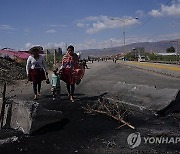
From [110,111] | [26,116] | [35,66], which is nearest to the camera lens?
[26,116]

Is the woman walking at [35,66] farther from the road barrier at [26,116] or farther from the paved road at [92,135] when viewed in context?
the road barrier at [26,116]

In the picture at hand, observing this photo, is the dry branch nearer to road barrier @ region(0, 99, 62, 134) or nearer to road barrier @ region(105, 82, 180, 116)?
road barrier @ region(105, 82, 180, 116)

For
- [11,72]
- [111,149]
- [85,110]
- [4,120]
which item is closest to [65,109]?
[85,110]

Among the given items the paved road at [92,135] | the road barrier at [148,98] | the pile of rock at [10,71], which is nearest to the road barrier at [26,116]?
the paved road at [92,135]

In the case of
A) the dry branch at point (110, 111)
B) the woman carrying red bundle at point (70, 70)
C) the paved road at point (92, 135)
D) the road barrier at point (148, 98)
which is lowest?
the paved road at point (92, 135)

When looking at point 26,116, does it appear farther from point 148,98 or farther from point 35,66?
point 35,66

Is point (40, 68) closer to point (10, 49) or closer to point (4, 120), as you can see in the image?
point (4, 120)

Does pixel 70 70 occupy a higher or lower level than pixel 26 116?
higher

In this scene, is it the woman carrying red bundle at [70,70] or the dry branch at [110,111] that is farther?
the woman carrying red bundle at [70,70]

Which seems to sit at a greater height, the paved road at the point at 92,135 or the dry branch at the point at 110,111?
the dry branch at the point at 110,111

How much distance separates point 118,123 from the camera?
629 centimetres

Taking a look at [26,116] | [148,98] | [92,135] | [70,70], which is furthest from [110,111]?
[70,70]

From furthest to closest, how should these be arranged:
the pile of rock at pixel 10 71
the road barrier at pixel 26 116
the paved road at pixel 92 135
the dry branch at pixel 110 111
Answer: the pile of rock at pixel 10 71, the dry branch at pixel 110 111, the road barrier at pixel 26 116, the paved road at pixel 92 135

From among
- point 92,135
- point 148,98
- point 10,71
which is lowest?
point 92,135
